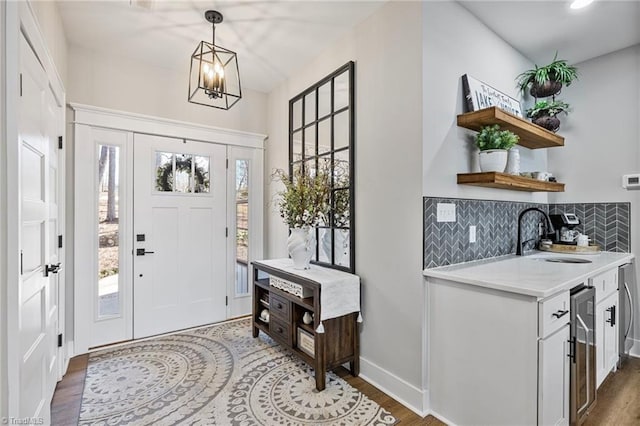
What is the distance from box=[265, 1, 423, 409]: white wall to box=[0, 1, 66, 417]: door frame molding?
1.98 m

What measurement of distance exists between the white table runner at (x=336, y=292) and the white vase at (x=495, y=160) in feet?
4.04

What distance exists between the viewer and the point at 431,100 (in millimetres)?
2078

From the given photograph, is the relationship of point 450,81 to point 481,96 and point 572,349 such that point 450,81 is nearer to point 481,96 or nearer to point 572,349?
point 481,96

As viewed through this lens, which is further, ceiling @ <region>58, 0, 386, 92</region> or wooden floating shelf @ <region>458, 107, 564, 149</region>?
ceiling @ <region>58, 0, 386, 92</region>

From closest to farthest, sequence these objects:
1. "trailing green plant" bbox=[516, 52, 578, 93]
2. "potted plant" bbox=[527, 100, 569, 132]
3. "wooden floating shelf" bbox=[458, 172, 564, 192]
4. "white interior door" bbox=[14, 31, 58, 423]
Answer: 1. "white interior door" bbox=[14, 31, 58, 423]
2. "wooden floating shelf" bbox=[458, 172, 564, 192]
3. "trailing green plant" bbox=[516, 52, 578, 93]
4. "potted plant" bbox=[527, 100, 569, 132]

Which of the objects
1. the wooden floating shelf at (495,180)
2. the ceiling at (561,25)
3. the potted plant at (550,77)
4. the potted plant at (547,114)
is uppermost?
the ceiling at (561,25)

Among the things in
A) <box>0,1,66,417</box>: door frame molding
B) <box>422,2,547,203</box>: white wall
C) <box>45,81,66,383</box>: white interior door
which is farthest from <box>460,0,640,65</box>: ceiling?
<box>45,81,66,383</box>: white interior door

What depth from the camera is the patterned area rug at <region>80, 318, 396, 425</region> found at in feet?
6.42

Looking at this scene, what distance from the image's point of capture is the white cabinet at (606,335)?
208cm

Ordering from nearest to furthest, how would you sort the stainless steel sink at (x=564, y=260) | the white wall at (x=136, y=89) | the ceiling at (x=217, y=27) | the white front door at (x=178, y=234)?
the ceiling at (x=217, y=27), the stainless steel sink at (x=564, y=260), the white wall at (x=136, y=89), the white front door at (x=178, y=234)

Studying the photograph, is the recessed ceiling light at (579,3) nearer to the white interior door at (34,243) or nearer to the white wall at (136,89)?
the white wall at (136,89)

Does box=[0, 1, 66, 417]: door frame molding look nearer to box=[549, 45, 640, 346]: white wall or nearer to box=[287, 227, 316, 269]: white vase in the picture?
box=[287, 227, 316, 269]: white vase

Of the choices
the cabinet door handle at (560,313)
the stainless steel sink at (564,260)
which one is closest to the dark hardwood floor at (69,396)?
the cabinet door handle at (560,313)

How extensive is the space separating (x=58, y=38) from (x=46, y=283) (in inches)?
73.0
